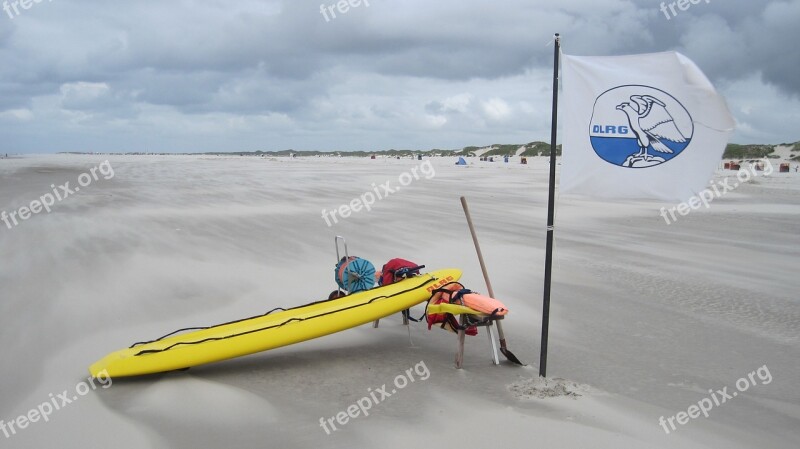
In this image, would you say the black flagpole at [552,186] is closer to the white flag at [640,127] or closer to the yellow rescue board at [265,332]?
the white flag at [640,127]

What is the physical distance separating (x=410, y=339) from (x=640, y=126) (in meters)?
3.06

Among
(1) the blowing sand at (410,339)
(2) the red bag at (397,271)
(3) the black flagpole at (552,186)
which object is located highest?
(3) the black flagpole at (552,186)

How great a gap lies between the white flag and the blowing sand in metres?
1.78

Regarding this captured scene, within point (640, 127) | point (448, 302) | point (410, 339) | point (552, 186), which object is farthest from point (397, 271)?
point (640, 127)

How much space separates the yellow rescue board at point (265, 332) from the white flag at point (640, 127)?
6.65 ft

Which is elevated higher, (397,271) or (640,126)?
(640,126)

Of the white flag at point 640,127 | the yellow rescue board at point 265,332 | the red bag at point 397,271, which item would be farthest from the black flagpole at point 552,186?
the red bag at point 397,271

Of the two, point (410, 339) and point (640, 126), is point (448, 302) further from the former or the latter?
point (640, 126)

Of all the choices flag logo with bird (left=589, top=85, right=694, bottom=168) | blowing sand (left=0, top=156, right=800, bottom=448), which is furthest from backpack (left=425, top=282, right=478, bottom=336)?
flag logo with bird (left=589, top=85, right=694, bottom=168)

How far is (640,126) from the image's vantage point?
452 cm

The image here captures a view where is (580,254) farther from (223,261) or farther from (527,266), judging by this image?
(223,261)

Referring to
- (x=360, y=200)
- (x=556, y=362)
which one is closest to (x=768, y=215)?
(x=360, y=200)

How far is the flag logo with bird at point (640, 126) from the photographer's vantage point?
4.45 meters

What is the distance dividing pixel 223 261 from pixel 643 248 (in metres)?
7.69
